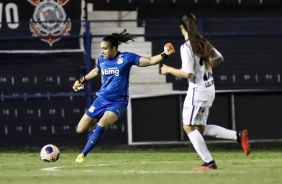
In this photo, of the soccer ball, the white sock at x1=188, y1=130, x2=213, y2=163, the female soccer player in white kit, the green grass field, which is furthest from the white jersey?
the soccer ball

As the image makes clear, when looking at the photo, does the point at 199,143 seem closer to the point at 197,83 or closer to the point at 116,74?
the point at 197,83

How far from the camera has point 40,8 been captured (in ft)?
68.8

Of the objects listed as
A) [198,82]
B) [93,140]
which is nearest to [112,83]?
[93,140]

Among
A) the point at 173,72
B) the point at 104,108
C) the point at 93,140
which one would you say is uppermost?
the point at 173,72

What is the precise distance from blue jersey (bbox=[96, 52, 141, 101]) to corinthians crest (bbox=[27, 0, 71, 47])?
212 inches

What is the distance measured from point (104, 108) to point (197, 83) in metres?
2.92

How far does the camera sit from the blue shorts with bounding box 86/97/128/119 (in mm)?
15547

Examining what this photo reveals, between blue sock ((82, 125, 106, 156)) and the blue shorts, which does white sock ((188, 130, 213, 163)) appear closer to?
blue sock ((82, 125, 106, 156))

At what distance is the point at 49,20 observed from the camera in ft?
68.8

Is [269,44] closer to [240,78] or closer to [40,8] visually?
[240,78]

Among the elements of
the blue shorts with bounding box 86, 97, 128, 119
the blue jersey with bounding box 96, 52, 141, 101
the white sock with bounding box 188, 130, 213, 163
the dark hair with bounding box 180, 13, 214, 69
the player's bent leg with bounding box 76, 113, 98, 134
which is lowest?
the player's bent leg with bounding box 76, 113, 98, 134

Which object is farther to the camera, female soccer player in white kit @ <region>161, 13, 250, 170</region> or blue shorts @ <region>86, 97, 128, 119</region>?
blue shorts @ <region>86, 97, 128, 119</region>

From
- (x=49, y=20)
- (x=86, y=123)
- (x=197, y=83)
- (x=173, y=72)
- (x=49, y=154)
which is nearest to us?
(x=173, y=72)

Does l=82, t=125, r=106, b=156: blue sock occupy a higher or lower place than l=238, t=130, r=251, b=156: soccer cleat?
lower
